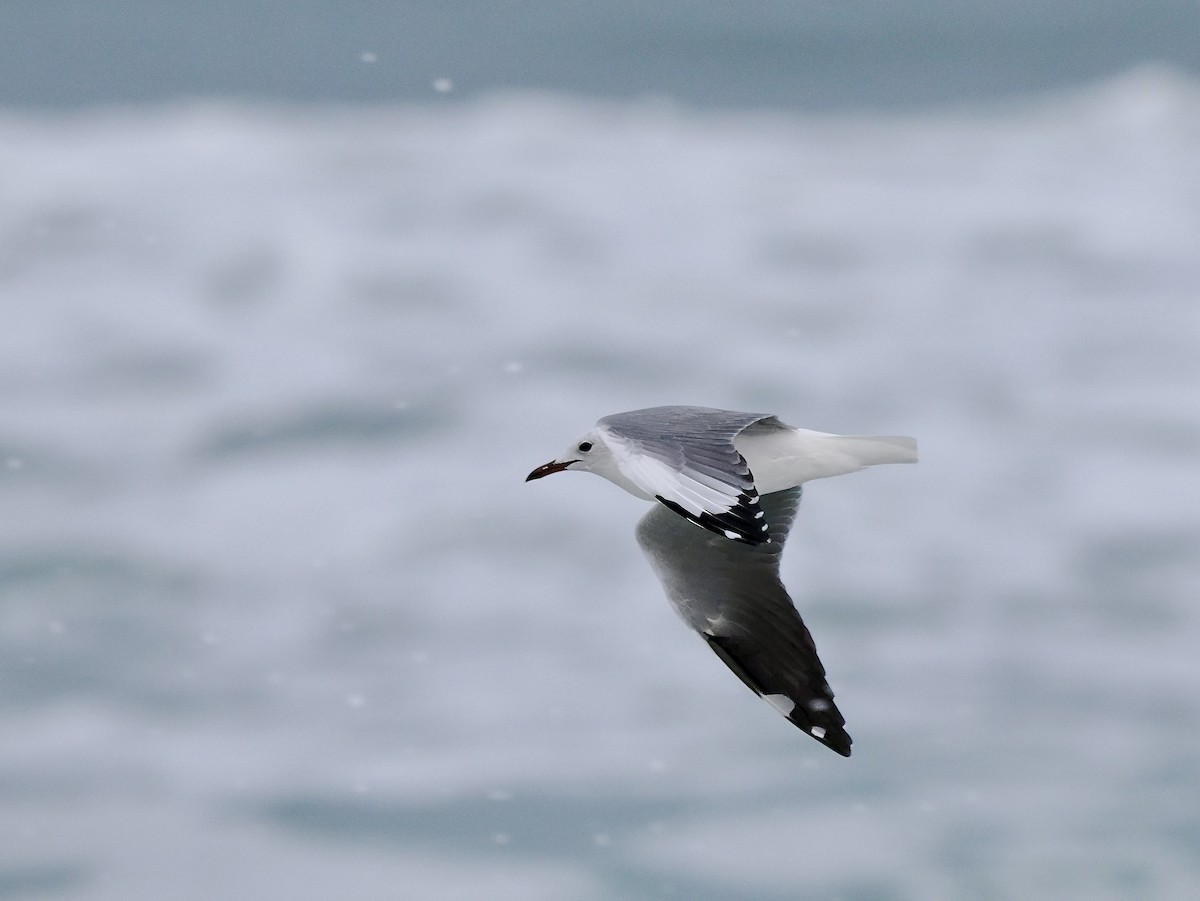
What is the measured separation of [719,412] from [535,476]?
0.62 metres

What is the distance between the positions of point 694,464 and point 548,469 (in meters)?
0.89

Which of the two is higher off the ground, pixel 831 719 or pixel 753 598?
pixel 753 598

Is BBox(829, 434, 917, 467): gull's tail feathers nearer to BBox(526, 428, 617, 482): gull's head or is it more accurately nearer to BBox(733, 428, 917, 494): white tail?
BBox(733, 428, 917, 494): white tail

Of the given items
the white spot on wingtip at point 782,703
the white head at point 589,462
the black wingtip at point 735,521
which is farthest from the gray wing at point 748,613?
the black wingtip at point 735,521

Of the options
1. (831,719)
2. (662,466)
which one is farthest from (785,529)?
(662,466)

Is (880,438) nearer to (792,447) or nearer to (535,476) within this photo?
(792,447)

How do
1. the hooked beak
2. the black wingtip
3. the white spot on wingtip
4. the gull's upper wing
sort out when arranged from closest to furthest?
1. the black wingtip
2. the gull's upper wing
3. the hooked beak
4. the white spot on wingtip

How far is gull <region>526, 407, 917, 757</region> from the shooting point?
5.27 metres

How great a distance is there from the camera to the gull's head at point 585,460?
5484 millimetres

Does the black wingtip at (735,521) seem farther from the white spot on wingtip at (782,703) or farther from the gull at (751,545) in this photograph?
the white spot on wingtip at (782,703)

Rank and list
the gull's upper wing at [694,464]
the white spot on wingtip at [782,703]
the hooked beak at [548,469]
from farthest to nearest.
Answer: the white spot on wingtip at [782,703]
the hooked beak at [548,469]
the gull's upper wing at [694,464]

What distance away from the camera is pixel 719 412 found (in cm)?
539

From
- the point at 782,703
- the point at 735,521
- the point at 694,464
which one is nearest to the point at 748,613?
the point at 782,703

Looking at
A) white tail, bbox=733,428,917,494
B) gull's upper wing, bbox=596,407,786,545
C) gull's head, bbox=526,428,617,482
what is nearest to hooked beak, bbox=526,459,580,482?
gull's head, bbox=526,428,617,482
